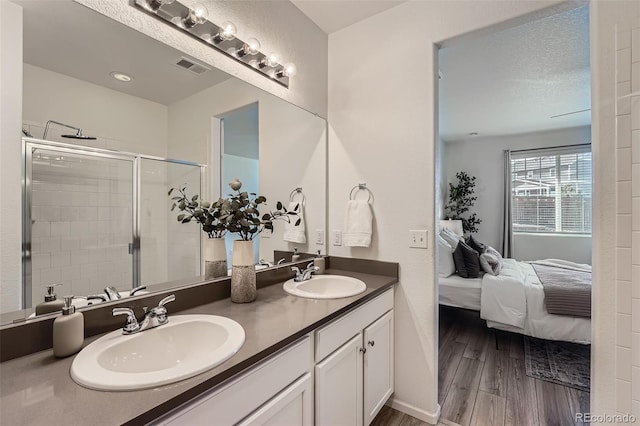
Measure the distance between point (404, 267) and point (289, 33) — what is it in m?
1.64

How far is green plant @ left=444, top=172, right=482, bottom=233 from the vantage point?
5.13m

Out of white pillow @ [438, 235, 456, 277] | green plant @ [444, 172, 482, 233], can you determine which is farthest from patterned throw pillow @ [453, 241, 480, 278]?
green plant @ [444, 172, 482, 233]

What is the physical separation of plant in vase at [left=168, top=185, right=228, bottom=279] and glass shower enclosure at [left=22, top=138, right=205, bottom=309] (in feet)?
0.11

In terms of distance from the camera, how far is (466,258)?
3043 millimetres

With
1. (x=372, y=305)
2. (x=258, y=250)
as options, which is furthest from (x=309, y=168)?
(x=372, y=305)

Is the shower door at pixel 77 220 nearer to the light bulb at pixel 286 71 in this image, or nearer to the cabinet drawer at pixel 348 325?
the cabinet drawer at pixel 348 325

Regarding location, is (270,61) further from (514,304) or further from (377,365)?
(514,304)

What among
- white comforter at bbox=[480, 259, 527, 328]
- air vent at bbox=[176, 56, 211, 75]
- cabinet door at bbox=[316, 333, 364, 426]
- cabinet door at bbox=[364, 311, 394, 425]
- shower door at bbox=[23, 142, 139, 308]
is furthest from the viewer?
white comforter at bbox=[480, 259, 527, 328]

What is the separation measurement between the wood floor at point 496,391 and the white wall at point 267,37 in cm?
217

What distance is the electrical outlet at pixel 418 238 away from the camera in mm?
1716

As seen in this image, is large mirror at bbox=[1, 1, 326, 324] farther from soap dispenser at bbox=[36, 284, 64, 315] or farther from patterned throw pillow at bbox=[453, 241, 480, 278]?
patterned throw pillow at bbox=[453, 241, 480, 278]

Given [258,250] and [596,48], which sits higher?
[596,48]

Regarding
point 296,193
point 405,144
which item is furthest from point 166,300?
point 405,144

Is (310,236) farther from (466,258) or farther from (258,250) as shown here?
(466,258)
